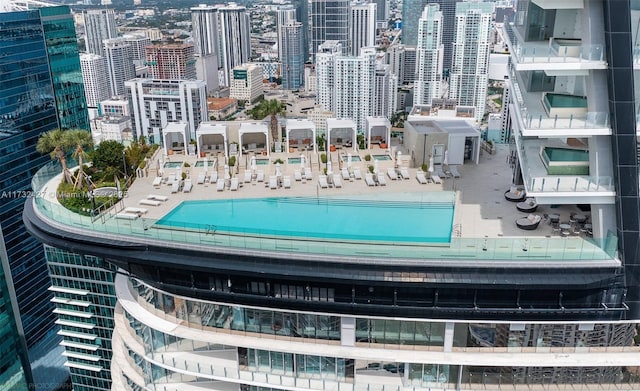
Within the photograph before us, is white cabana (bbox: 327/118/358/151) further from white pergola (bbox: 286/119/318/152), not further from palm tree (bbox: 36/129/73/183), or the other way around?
palm tree (bbox: 36/129/73/183)

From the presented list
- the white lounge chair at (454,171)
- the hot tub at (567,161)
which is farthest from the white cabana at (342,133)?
the hot tub at (567,161)

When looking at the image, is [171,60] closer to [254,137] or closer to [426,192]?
[254,137]

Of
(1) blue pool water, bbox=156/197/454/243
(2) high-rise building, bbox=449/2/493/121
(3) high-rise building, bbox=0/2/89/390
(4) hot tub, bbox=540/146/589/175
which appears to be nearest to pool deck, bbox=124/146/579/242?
(1) blue pool water, bbox=156/197/454/243

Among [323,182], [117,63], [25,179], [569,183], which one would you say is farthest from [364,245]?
[117,63]

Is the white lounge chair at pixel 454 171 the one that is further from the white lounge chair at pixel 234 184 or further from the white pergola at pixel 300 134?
the white lounge chair at pixel 234 184

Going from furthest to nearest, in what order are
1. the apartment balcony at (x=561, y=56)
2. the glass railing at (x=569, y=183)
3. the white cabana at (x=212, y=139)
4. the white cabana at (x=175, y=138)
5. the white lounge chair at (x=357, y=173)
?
the white cabana at (x=175, y=138) → the white cabana at (x=212, y=139) → the white lounge chair at (x=357, y=173) → the glass railing at (x=569, y=183) → the apartment balcony at (x=561, y=56)

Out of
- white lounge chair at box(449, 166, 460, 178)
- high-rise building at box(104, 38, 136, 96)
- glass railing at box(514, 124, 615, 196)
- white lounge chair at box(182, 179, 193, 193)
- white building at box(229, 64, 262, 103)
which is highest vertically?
glass railing at box(514, 124, 615, 196)
